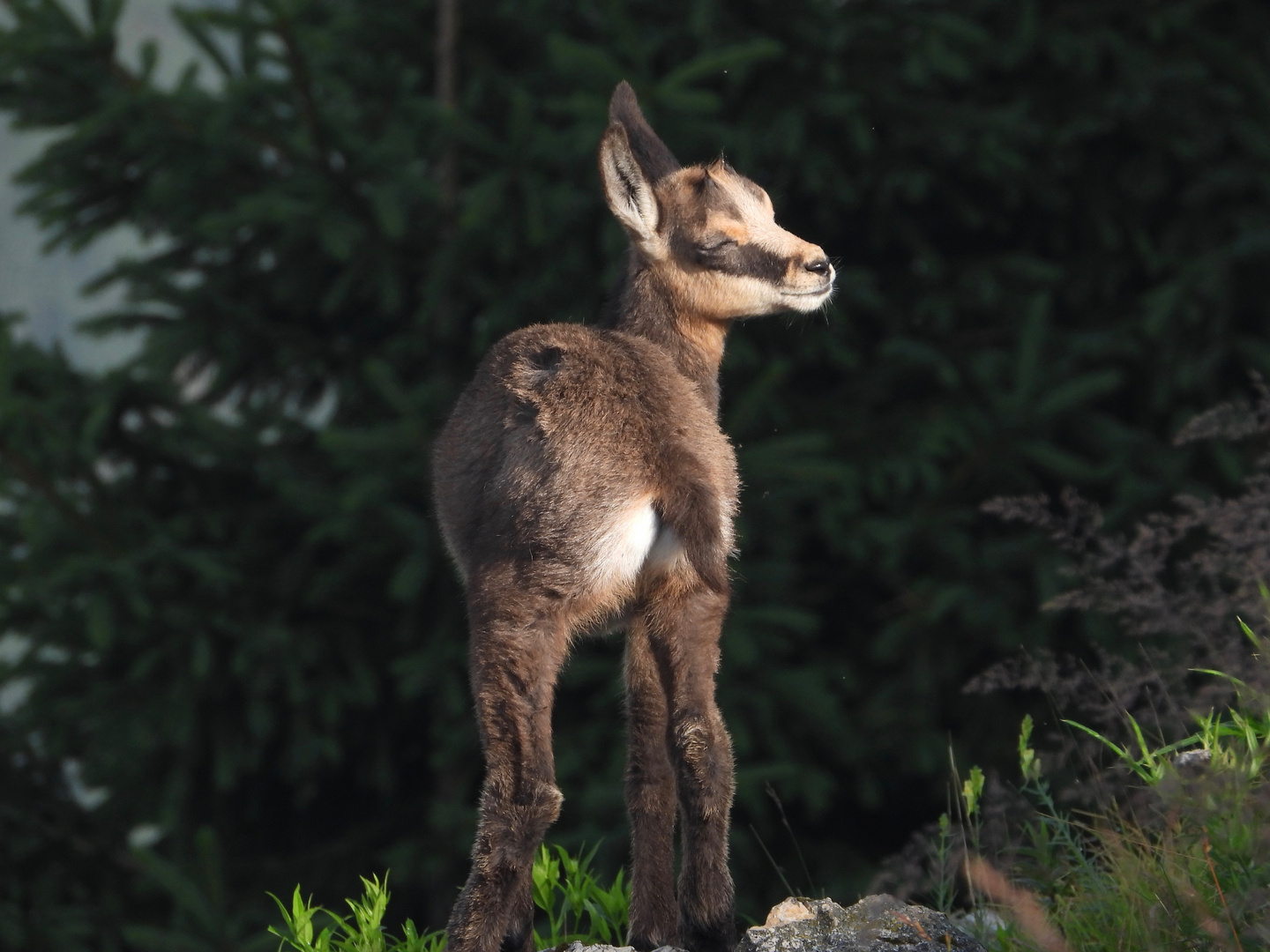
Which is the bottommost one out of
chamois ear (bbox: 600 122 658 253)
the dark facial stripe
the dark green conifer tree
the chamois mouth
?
the dark green conifer tree

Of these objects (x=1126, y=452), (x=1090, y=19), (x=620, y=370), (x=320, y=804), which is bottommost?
(x=320, y=804)

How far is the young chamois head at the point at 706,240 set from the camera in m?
3.65

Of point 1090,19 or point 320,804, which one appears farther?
point 320,804

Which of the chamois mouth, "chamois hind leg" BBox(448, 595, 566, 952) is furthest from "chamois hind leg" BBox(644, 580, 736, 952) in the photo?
the chamois mouth

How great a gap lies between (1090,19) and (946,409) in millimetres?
2513

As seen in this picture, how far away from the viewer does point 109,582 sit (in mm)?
6883

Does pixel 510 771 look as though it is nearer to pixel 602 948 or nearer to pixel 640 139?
pixel 602 948

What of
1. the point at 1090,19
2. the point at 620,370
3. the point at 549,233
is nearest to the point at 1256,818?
the point at 620,370

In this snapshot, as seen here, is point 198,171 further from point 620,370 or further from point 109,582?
point 620,370

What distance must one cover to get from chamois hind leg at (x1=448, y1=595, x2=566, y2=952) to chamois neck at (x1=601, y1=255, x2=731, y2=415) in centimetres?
89

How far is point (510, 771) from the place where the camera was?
3.09 m

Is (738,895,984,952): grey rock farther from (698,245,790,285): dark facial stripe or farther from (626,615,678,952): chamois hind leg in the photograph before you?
(698,245,790,285): dark facial stripe

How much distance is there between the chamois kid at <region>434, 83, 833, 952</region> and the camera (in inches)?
123

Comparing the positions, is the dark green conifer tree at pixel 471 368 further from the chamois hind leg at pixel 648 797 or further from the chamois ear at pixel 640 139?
the chamois hind leg at pixel 648 797
